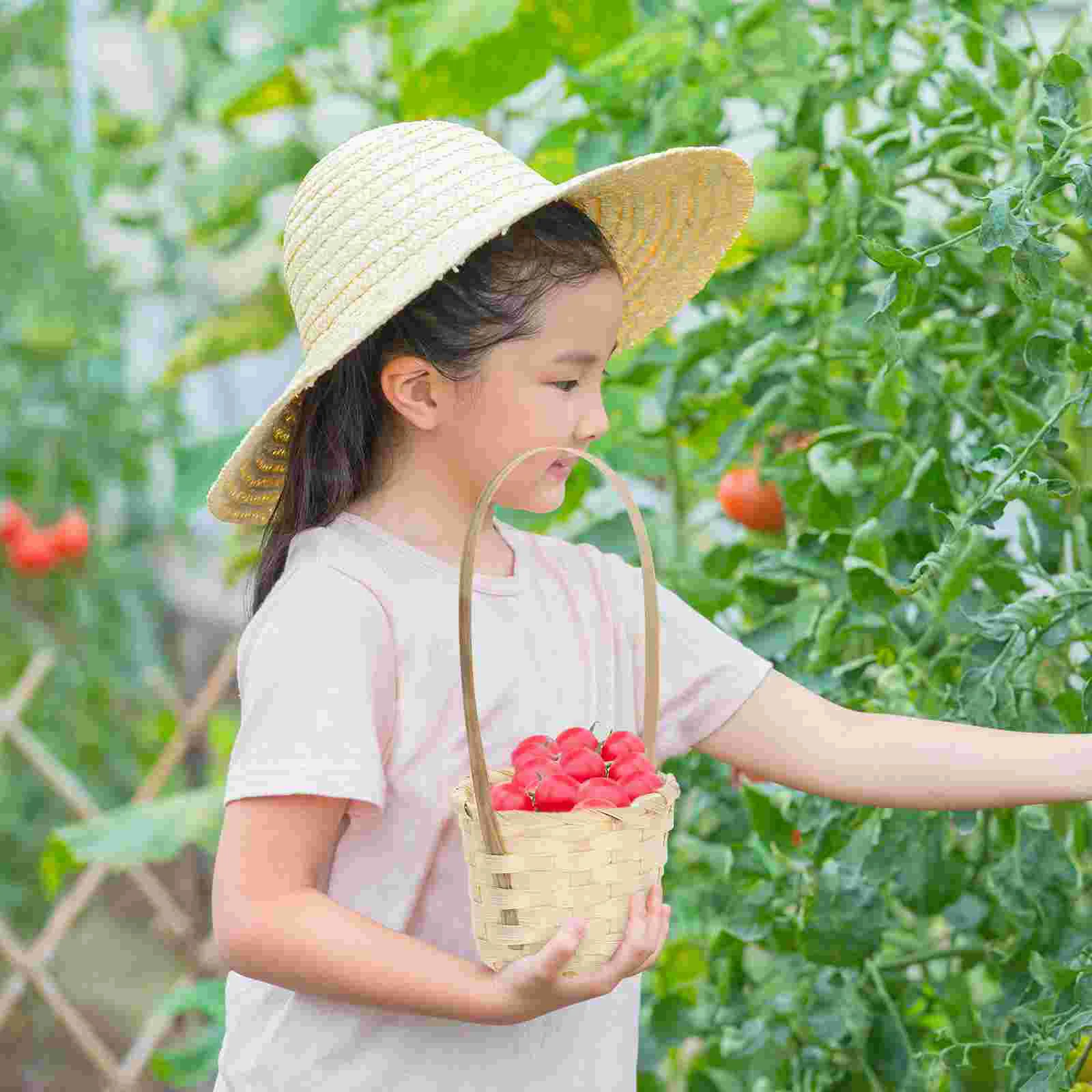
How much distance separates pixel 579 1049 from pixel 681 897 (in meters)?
0.60

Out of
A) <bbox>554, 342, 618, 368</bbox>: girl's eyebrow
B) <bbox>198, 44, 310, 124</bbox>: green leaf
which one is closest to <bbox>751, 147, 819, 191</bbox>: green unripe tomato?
<bbox>554, 342, 618, 368</bbox>: girl's eyebrow

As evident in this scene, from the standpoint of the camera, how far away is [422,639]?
3.16ft

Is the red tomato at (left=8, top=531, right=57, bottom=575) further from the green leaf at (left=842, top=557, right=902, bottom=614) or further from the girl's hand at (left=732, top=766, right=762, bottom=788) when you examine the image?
the green leaf at (left=842, top=557, right=902, bottom=614)

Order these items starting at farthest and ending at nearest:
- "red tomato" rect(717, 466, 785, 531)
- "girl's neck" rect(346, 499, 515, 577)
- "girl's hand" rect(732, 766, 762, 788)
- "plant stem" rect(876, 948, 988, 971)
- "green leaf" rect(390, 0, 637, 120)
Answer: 1. "green leaf" rect(390, 0, 637, 120)
2. "red tomato" rect(717, 466, 785, 531)
3. "plant stem" rect(876, 948, 988, 971)
4. "girl's hand" rect(732, 766, 762, 788)
5. "girl's neck" rect(346, 499, 515, 577)

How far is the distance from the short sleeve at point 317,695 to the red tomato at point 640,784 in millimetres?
158

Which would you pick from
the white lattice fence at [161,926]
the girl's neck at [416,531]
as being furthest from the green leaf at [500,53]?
the white lattice fence at [161,926]

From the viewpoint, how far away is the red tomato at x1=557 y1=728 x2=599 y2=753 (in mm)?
845

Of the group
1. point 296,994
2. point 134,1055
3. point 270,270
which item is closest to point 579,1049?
point 296,994

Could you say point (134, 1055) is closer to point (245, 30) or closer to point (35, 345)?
point (35, 345)

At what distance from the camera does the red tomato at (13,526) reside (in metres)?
3.24

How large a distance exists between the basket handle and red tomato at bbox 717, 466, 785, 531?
0.48 m

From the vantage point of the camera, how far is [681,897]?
158 centimetres

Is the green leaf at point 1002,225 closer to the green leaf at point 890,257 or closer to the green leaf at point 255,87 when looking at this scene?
the green leaf at point 890,257

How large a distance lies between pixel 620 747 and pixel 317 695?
18 centimetres
